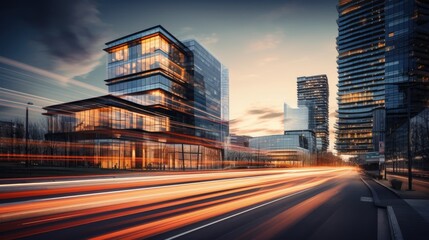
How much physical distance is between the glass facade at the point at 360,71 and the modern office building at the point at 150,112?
123 metres

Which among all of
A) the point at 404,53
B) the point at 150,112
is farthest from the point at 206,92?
the point at 404,53

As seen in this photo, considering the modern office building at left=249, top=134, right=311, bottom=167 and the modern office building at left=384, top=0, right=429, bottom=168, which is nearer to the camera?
the modern office building at left=384, top=0, right=429, bottom=168

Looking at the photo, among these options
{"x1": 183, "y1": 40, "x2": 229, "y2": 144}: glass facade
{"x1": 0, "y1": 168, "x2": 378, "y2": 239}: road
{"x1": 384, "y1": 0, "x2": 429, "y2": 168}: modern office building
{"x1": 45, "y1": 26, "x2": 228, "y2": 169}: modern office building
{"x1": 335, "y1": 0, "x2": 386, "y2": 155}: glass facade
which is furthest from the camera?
{"x1": 335, "y1": 0, "x2": 386, "y2": 155}: glass facade

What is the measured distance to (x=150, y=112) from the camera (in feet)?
227

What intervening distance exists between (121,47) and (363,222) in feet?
255

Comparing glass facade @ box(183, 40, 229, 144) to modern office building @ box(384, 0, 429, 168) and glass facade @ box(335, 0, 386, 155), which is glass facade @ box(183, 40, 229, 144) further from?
glass facade @ box(335, 0, 386, 155)

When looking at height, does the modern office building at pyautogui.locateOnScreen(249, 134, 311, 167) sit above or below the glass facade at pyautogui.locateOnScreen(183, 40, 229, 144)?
below

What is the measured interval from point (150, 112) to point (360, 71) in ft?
530

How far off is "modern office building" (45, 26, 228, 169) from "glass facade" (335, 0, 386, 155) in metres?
123

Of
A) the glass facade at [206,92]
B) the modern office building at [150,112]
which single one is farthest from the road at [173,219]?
the glass facade at [206,92]

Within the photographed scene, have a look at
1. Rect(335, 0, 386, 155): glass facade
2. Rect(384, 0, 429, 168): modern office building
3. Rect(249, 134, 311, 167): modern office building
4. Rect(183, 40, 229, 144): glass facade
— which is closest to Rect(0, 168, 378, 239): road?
Rect(183, 40, 229, 144): glass facade

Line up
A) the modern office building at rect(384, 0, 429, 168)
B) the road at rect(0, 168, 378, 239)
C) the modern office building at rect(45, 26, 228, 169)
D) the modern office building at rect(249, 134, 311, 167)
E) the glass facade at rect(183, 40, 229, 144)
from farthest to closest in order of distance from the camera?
the modern office building at rect(249, 134, 311, 167), the modern office building at rect(384, 0, 429, 168), the glass facade at rect(183, 40, 229, 144), the modern office building at rect(45, 26, 228, 169), the road at rect(0, 168, 378, 239)

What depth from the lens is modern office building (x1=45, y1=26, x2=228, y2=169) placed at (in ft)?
188

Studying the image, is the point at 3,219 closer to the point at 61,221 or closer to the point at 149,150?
the point at 61,221
